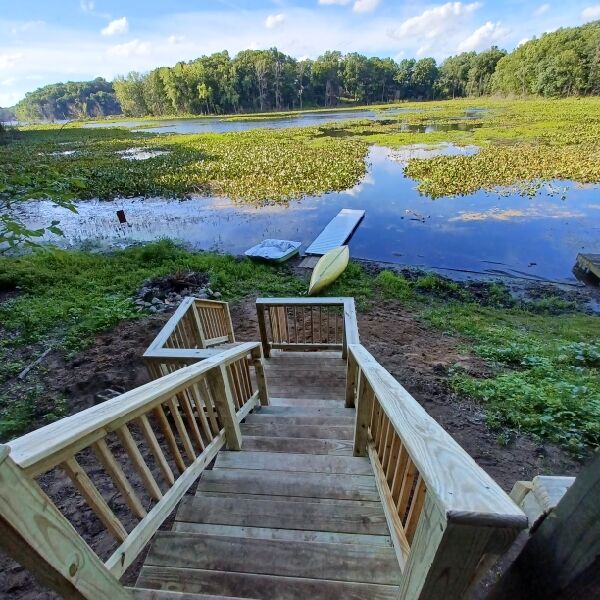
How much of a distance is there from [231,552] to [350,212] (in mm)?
12642

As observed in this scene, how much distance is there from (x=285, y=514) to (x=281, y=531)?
0.09 meters

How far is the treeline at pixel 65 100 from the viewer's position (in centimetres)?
10412

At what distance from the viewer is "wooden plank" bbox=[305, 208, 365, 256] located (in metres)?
10.8

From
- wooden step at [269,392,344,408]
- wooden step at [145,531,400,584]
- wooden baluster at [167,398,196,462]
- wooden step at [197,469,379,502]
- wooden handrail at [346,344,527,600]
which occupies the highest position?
wooden handrail at [346,344,527,600]

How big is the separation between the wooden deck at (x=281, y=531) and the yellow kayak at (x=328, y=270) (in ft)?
17.5

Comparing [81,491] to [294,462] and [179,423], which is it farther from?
[294,462]

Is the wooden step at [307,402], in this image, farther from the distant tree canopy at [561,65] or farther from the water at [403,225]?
the distant tree canopy at [561,65]

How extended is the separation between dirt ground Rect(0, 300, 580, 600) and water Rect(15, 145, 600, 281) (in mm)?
4316

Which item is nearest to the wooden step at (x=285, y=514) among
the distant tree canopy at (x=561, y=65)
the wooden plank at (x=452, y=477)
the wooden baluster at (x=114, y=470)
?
the wooden baluster at (x=114, y=470)

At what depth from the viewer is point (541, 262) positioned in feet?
32.1

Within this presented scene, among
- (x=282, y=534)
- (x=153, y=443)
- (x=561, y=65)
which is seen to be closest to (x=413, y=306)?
(x=282, y=534)

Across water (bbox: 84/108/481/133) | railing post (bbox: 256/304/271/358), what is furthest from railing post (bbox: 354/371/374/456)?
water (bbox: 84/108/481/133)

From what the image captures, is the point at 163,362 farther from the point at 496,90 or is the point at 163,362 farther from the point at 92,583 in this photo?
the point at 496,90

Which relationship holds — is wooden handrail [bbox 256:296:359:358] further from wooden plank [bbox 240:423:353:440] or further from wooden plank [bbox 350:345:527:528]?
wooden plank [bbox 350:345:527:528]
